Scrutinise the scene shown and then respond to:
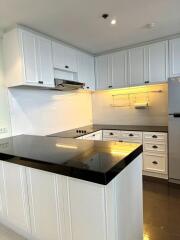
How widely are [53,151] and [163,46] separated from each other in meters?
2.67

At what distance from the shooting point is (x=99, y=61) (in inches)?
146

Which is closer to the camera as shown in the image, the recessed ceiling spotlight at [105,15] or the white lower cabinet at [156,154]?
the recessed ceiling spotlight at [105,15]

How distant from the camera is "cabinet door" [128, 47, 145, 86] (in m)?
3.22

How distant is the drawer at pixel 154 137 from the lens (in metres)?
2.93

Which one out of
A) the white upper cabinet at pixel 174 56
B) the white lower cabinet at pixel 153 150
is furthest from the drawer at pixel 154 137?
the white upper cabinet at pixel 174 56

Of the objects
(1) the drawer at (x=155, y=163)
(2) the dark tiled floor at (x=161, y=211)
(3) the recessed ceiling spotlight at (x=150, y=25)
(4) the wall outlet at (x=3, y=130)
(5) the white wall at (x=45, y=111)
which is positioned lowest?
(2) the dark tiled floor at (x=161, y=211)

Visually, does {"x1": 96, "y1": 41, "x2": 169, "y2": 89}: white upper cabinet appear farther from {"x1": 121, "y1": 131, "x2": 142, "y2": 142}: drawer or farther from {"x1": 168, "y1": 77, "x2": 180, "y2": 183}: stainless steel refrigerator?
{"x1": 121, "y1": 131, "x2": 142, "y2": 142}: drawer

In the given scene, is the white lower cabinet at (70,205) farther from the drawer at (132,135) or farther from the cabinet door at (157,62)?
the cabinet door at (157,62)

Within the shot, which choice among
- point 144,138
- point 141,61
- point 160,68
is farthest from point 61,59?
point 144,138

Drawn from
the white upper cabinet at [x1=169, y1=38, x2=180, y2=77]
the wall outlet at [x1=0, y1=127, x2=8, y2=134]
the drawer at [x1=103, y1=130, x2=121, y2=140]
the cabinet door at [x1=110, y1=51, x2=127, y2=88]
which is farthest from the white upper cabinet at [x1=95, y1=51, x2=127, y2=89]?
the wall outlet at [x1=0, y1=127, x2=8, y2=134]

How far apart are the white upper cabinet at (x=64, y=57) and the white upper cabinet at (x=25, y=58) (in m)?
0.21

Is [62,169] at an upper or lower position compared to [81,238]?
upper

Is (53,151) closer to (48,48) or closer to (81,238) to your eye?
(81,238)

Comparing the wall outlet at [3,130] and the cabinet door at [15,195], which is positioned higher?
the wall outlet at [3,130]
